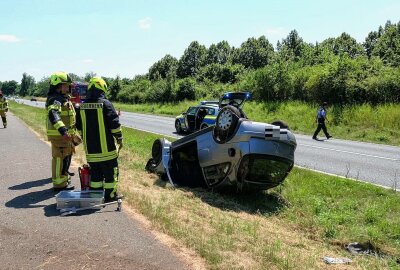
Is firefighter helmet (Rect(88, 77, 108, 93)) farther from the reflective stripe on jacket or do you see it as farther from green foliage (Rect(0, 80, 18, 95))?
green foliage (Rect(0, 80, 18, 95))

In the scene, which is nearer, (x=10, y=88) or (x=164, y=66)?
(x=164, y=66)

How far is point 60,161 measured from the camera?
22.8 feet

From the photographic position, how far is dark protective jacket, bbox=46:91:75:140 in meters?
6.54

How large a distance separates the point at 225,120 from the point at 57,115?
108 inches

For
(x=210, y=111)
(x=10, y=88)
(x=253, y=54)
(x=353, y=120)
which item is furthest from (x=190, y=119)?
(x=10, y=88)

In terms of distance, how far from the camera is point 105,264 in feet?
12.9

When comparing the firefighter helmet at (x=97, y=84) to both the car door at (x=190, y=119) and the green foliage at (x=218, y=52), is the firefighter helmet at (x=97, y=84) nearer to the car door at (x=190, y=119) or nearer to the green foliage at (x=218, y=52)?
the car door at (x=190, y=119)

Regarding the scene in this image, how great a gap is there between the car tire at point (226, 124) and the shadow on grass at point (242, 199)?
1.07m

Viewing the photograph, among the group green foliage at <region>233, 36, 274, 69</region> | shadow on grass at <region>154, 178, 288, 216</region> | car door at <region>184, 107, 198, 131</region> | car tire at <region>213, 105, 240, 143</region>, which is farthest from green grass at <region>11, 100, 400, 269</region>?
green foliage at <region>233, 36, 274, 69</region>

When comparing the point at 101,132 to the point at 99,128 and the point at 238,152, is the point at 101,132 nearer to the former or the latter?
the point at 99,128

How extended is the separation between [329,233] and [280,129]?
181 cm

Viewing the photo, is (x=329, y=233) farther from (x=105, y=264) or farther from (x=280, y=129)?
(x=105, y=264)

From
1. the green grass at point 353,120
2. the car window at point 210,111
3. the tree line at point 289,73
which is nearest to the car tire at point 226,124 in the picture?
the car window at point 210,111

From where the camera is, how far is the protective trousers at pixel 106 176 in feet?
19.8
